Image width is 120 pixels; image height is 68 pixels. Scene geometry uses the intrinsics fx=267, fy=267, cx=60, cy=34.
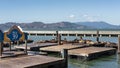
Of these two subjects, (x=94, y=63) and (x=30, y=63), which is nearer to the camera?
(x=30, y=63)

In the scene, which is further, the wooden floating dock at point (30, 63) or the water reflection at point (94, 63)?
the water reflection at point (94, 63)

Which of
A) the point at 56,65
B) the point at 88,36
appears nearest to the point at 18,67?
the point at 56,65

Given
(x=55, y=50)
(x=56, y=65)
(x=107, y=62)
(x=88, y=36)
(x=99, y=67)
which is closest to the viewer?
(x=56, y=65)

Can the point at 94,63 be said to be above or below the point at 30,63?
below

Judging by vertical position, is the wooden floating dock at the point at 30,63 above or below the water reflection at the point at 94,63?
above

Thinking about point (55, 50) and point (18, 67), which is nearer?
point (18, 67)

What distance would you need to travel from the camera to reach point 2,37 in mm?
23312

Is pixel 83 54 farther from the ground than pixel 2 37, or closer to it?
closer to it

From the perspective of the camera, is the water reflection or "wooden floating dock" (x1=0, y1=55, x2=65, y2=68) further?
the water reflection

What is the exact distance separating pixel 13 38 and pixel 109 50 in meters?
18.1

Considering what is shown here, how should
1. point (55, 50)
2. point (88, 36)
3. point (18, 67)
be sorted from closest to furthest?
point (18, 67) < point (55, 50) < point (88, 36)

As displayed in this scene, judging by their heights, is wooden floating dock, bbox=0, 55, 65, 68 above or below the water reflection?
above

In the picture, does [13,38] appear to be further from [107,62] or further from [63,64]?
[107,62]

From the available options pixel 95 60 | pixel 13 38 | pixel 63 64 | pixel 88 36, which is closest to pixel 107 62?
pixel 95 60
